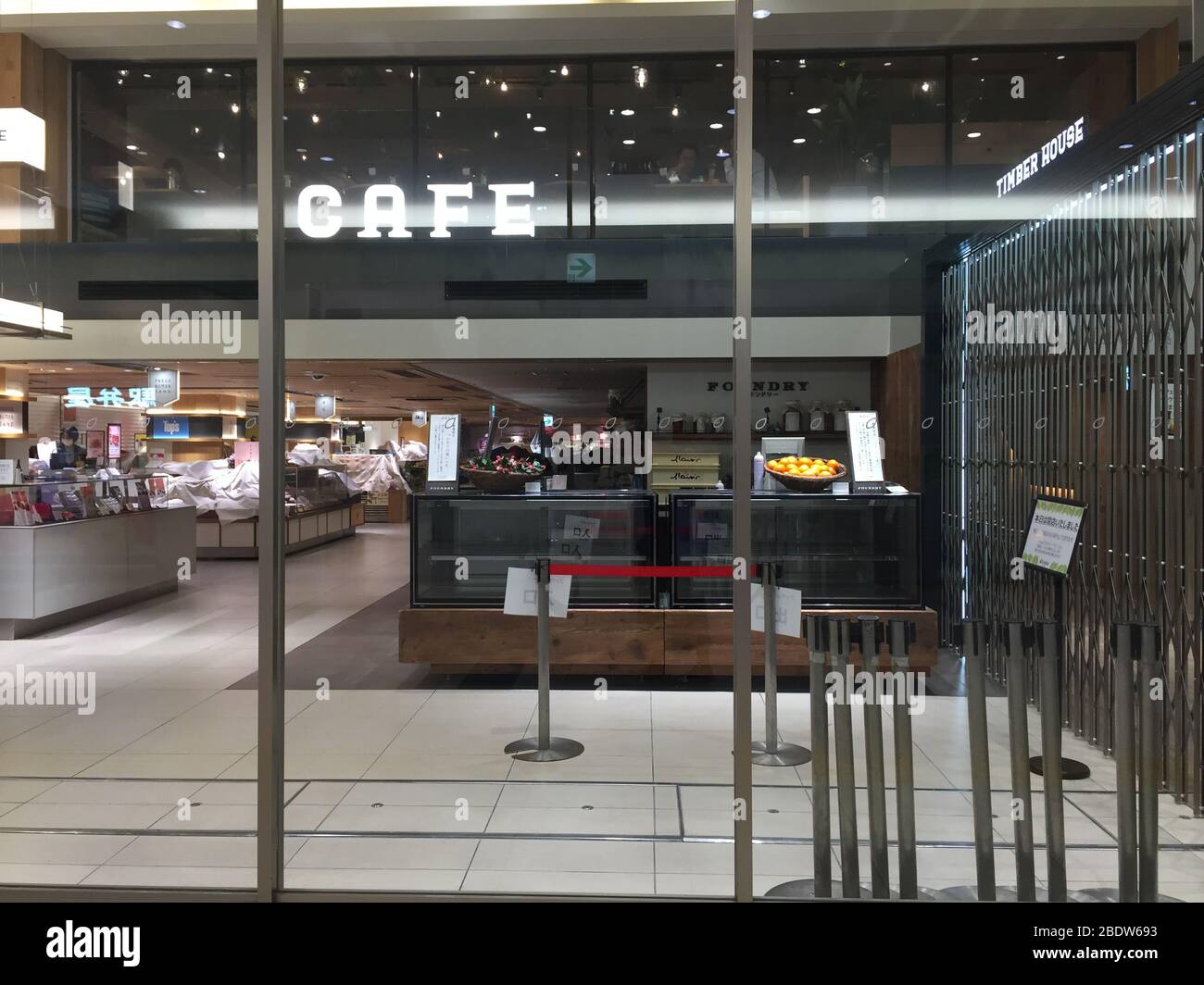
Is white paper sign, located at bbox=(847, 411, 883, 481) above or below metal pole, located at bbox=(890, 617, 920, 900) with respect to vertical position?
above

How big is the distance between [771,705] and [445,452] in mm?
2174

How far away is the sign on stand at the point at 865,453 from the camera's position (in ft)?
16.0

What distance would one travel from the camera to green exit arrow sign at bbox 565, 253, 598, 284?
216 inches

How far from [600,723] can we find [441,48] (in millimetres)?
4422

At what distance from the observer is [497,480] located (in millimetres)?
4777

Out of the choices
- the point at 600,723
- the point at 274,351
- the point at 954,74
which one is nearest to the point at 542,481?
the point at 600,723

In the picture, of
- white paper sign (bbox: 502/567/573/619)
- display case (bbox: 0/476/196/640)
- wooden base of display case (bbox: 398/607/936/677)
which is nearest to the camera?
white paper sign (bbox: 502/567/573/619)

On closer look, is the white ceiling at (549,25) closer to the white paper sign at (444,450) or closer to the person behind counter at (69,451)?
the white paper sign at (444,450)

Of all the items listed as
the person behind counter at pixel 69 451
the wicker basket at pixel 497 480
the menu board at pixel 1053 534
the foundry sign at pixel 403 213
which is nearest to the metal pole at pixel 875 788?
the menu board at pixel 1053 534

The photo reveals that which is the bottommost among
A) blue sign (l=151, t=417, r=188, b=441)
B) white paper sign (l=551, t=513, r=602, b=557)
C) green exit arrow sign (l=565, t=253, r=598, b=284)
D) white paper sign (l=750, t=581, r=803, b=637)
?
white paper sign (l=750, t=581, r=803, b=637)

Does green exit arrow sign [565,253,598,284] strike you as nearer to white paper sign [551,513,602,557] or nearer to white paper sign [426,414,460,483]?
white paper sign [426,414,460,483]

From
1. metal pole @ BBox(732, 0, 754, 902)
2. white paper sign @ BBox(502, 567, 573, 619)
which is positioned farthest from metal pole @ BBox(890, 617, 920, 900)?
white paper sign @ BBox(502, 567, 573, 619)

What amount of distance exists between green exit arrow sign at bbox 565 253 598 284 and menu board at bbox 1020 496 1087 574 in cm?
294
